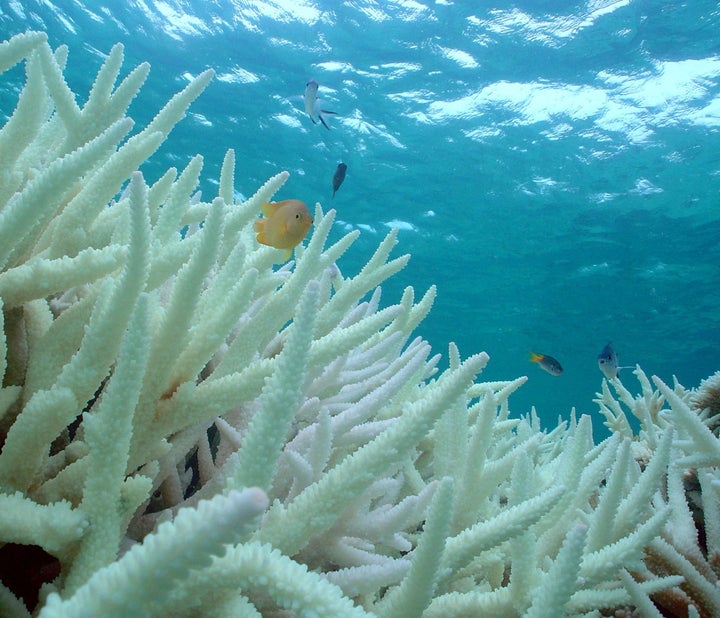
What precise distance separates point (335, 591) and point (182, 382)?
759 millimetres

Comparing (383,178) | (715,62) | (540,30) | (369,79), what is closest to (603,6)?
(540,30)

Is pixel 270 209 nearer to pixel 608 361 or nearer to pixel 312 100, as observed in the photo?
pixel 312 100

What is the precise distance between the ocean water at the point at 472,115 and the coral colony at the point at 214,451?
1430 cm

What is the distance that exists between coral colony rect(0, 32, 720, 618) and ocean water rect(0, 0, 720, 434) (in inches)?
563

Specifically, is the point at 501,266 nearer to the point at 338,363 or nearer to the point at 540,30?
the point at 540,30

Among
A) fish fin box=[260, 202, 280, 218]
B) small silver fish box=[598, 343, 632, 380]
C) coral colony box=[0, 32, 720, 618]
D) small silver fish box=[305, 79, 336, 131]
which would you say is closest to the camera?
coral colony box=[0, 32, 720, 618]

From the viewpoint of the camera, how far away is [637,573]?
1949mm

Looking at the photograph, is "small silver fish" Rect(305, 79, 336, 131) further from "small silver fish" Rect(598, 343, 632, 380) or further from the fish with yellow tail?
"small silver fish" Rect(598, 343, 632, 380)

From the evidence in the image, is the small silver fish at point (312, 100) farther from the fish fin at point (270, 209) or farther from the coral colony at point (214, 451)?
the coral colony at point (214, 451)

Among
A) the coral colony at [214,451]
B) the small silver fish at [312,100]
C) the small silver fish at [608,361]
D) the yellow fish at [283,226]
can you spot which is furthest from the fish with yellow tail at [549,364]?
the yellow fish at [283,226]

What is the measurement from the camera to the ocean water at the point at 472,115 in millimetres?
14164

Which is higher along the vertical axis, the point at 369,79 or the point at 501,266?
the point at 501,266

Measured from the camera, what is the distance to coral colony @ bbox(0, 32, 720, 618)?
0.84 m

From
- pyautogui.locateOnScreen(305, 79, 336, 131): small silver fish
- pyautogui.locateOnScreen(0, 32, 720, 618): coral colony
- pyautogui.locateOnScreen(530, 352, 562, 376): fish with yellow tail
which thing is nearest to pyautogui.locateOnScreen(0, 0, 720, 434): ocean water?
pyautogui.locateOnScreen(305, 79, 336, 131): small silver fish
